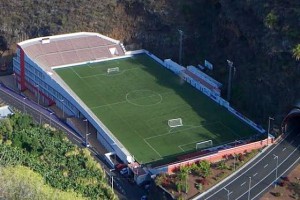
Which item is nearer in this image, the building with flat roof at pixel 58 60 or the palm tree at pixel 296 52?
the palm tree at pixel 296 52

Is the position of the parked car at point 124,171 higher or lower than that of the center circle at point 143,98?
lower

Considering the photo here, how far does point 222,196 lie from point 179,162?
214 inches

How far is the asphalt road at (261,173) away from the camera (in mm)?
54562

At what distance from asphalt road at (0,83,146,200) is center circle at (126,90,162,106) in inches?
299

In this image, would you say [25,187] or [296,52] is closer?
[25,187]

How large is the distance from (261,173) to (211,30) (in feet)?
93.5

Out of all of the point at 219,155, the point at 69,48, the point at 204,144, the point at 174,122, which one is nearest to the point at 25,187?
the point at 219,155

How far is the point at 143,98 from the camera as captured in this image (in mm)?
72188

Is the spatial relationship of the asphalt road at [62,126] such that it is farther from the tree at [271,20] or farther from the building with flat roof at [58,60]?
the tree at [271,20]

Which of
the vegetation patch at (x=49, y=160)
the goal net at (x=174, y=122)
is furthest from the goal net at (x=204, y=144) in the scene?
the vegetation patch at (x=49, y=160)

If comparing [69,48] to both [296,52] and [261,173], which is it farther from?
[261,173]

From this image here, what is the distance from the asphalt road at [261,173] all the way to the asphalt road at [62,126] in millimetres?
7266

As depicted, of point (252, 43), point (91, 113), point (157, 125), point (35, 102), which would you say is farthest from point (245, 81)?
point (35, 102)

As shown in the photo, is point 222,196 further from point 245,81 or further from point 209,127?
point 245,81
